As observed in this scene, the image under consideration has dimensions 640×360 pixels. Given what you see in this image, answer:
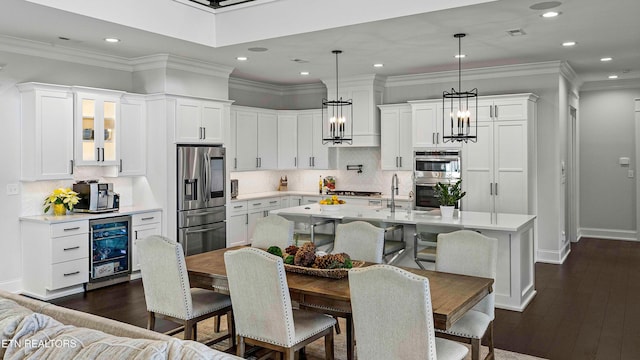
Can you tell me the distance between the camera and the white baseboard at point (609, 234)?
902cm

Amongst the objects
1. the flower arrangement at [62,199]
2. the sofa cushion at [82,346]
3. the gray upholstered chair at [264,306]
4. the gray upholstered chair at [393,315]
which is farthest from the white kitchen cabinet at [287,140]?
the sofa cushion at [82,346]

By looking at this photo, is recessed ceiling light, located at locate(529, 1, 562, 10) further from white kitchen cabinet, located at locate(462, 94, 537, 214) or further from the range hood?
the range hood

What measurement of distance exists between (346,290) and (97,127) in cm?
415

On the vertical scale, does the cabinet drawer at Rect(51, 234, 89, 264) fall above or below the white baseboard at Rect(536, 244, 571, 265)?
above

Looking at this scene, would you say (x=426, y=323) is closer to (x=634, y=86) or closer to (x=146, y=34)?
(x=146, y=34)

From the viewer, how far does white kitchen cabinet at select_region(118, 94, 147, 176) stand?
6.31 m

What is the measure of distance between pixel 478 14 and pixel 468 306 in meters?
2.79

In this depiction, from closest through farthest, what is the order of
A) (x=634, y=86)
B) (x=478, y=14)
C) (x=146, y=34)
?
1. (x=478, y=14)
2. (x=146, y=34)
3. (x=634, y=86)

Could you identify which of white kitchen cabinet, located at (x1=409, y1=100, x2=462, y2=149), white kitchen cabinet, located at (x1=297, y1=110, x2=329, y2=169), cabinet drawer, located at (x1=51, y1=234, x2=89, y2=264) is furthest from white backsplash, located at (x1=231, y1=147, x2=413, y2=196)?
cabinet drawer, located at (x1=51, y1=234, x2=89, y2=264)

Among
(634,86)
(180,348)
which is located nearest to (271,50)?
(180,348)

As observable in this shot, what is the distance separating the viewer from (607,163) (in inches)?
360

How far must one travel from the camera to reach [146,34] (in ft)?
17.2

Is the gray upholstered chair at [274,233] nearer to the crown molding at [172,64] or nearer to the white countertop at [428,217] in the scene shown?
the white countertop at [428,217]

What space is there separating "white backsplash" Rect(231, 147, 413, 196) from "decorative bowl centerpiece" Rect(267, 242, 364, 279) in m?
4.88
